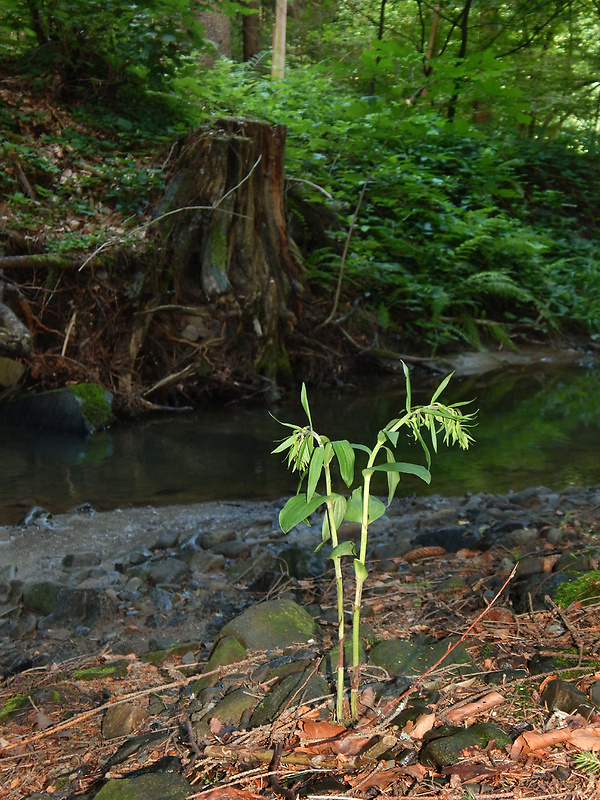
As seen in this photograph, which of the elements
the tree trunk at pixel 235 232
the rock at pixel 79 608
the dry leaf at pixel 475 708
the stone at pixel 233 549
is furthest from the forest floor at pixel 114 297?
the dry leaf at pixel 475 708

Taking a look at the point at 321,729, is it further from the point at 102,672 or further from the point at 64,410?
the point at 64,410

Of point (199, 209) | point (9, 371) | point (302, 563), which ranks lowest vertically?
point (302, 563)

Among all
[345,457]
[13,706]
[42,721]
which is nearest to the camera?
[345,457]

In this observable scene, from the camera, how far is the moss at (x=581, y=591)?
2.30 metres

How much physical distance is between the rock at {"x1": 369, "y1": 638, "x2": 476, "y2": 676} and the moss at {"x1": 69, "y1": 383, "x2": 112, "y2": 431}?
626 centimetres

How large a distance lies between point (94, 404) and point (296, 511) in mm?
6715

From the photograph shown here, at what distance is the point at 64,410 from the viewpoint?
25.5 feet

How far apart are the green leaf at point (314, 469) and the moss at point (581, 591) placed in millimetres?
1264

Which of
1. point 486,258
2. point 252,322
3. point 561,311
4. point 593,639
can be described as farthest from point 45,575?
point 561,311

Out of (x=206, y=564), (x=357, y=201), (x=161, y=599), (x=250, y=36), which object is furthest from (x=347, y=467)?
(x=250, y=36)

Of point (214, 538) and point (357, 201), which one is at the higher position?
point (357, 201)

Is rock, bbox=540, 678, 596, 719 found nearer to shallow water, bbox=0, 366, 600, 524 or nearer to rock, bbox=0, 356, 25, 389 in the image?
shallow water, bbox=0, 366, 600, 524

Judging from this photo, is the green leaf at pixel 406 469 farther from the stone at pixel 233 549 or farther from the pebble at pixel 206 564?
the stone at pixel 233 549

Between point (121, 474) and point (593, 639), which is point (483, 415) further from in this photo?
point (593, 639)
